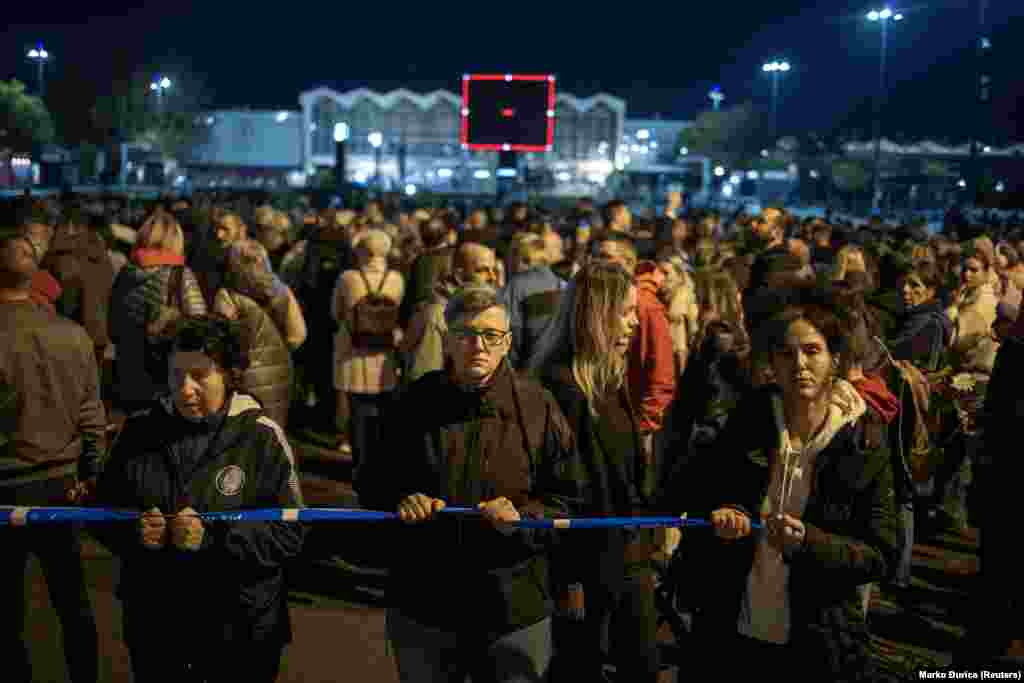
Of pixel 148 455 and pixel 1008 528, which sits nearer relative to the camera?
pixel 148 455

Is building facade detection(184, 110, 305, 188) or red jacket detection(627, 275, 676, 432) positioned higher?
building facade detection(184, 110, 305, 188)

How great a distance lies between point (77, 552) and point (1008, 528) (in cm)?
360

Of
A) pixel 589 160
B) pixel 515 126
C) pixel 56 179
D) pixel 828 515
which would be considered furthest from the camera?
pixel 589 160

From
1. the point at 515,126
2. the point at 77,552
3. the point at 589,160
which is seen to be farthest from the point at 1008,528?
the point at 589,160

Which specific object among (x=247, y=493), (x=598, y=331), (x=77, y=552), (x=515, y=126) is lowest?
(x=77, y=552)

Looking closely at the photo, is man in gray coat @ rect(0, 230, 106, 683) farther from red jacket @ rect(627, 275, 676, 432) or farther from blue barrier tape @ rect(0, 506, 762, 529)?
red jacket @ rect(627, 275, 676, 432)

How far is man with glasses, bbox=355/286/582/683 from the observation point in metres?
3.58

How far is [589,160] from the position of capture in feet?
403

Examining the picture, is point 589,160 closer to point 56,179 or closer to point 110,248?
point 56,179

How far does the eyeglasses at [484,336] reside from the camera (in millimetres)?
3674

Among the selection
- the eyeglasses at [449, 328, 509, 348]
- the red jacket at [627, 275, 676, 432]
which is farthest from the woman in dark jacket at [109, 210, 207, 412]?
the eyeglasses at [449, 328, 509, 348]

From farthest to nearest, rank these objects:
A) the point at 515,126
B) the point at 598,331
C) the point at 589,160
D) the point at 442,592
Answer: the point at 589,160, the point at 515,126, the point at 598,331, the point at 442,592

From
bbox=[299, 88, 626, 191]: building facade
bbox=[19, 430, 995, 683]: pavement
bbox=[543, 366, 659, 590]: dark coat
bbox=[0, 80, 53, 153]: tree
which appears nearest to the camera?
bbox=[543, 366, 659, 590]: dark coat

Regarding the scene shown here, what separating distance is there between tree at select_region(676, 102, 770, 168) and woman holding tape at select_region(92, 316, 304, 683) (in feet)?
299
